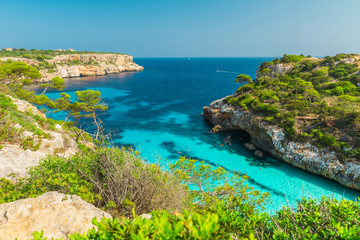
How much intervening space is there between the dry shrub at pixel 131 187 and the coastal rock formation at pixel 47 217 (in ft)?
4.00

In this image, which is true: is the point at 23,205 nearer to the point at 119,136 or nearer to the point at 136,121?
the point at 119,136

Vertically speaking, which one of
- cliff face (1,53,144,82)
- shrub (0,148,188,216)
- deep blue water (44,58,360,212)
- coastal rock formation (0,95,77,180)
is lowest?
deep blue water (44,58,360,212)

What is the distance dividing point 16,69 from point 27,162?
16.9 meters

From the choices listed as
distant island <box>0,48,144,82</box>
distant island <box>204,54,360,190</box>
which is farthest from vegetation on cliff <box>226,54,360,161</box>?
distant island <box>0,48,144,82</box>

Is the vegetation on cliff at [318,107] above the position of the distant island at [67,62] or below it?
below

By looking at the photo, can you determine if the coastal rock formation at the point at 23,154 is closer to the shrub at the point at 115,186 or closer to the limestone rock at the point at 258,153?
the shrub at the point at 115,186

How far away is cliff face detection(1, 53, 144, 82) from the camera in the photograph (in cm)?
6745

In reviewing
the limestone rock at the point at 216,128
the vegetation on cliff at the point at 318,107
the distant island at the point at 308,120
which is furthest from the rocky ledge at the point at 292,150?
the vegetation on cliff at the point at 318,107

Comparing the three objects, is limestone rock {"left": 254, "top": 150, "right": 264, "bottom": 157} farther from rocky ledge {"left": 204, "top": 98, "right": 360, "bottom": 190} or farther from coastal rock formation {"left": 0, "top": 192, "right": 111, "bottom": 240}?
coastal rock formation {"left": 0, "top": 192, "right": 111, "bottom": 240}

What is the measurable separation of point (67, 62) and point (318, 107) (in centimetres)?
9097

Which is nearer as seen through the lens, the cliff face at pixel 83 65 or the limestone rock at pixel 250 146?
the limestone rock at pixel 250 146

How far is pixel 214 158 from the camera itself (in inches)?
753

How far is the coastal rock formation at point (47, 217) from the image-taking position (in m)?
3.70

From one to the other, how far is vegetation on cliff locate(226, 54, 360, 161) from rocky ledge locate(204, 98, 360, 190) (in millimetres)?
619
